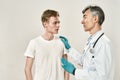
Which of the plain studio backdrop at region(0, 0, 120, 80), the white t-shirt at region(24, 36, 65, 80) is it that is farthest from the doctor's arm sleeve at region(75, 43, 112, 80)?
the plain studio backdrop at region(0, 0, 120, 80)

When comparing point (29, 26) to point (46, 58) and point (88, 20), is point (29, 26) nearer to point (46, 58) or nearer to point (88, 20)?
point (46, 58)

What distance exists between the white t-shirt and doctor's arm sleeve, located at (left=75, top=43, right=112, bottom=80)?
41 cm

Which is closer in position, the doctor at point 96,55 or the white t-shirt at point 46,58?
the doctor at point 96,55

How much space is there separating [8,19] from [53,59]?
2.54 ft

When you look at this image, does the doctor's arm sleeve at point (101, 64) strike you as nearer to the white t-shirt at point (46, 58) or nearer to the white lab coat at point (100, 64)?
the white lab coat at point (100, 64)

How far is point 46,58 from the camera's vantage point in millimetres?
2191

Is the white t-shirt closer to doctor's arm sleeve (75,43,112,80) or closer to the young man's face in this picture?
the young man's face

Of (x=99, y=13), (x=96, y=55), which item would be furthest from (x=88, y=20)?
(x=96, y=55)

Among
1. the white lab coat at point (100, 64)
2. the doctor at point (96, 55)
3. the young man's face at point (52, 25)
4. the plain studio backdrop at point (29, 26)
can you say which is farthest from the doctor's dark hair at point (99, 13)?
the plain studio backdrop at point (29, 26)

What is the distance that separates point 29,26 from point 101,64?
116cm

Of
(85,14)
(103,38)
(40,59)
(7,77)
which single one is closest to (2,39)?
(7,77)

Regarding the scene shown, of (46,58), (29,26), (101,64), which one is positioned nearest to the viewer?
(101,64)

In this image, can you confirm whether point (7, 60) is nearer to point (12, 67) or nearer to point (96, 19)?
point (12, 67)

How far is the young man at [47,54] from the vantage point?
2.18m
